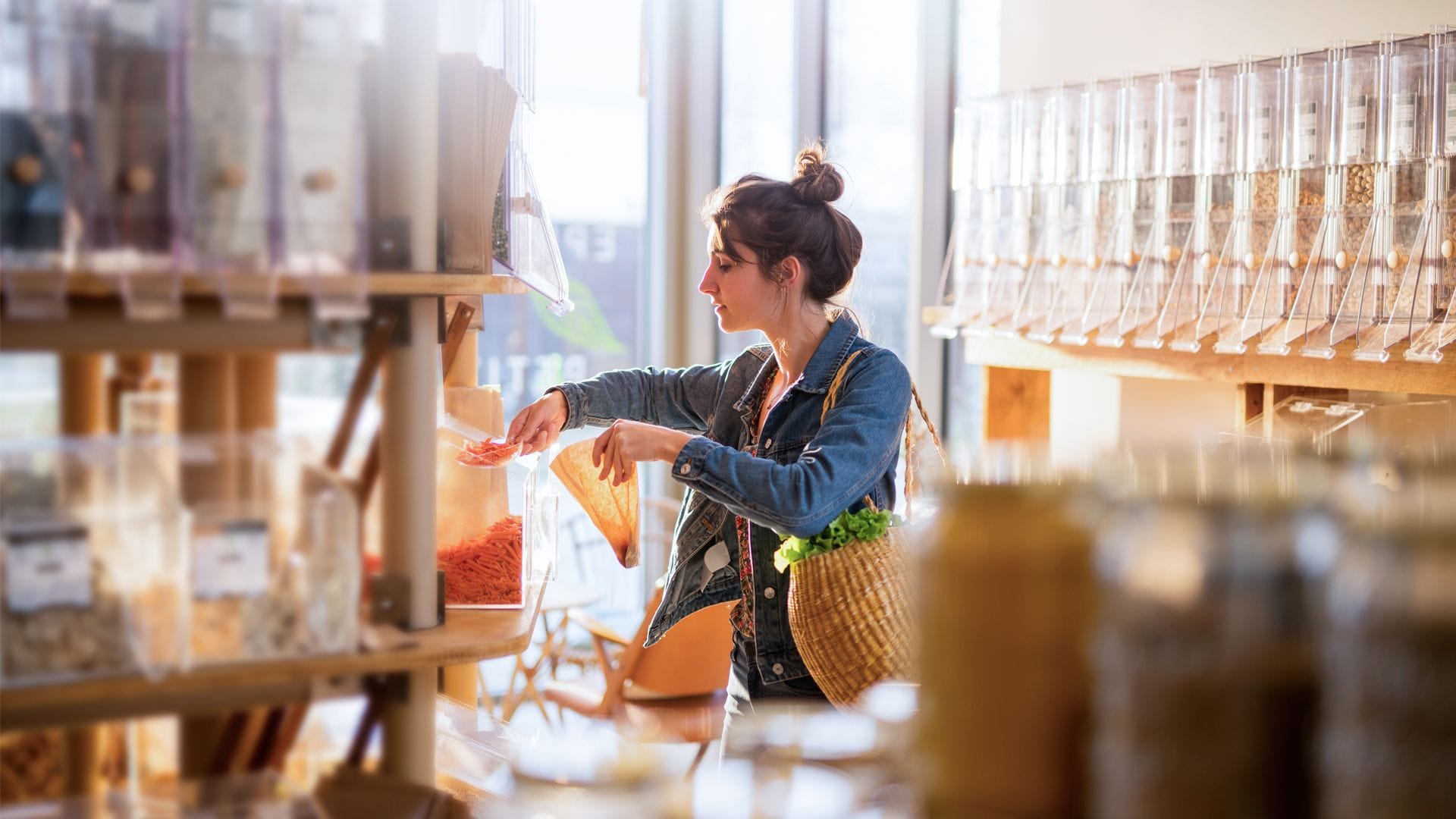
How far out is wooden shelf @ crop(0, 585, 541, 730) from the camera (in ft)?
3.58

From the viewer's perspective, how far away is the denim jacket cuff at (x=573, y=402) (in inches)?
95.4

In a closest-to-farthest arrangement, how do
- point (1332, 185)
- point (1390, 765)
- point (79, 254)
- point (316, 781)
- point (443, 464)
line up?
point (1390, 765) → point (79, 254) → point (316, 781) → point (443, 464) → point (1332, 185)

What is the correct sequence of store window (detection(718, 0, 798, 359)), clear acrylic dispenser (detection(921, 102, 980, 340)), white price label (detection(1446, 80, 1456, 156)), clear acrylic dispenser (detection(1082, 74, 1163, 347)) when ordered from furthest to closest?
store window (detection(718, 0, 798, 359)) → clear acrylic dispenser (detection(921, 102, 980, 340)) → clear acrylic dispenser (detection(1082, 74, 1163, 347)) → white price label (detection(1446, 80, 1456, 156))

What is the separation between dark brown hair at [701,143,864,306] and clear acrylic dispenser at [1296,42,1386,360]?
0.91m

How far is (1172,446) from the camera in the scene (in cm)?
81

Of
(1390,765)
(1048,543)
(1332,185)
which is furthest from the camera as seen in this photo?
(1332,185)

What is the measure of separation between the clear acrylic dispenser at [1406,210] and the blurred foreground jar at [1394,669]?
1747 mm

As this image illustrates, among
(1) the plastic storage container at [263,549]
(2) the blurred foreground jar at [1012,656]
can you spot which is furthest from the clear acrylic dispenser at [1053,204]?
(2) the blurred foreground jar at [1012,656]

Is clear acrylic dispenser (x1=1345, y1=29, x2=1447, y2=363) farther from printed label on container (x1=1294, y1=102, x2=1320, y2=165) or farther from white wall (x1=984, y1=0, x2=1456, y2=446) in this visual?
white wall (x1=984, y1=0, x2=1456, y2=446)

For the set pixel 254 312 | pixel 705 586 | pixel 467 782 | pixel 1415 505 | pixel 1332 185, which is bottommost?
pixel 467 782

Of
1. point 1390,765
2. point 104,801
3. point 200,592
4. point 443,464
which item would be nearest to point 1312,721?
point 1390,765

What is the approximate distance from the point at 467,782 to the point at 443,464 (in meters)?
0.47

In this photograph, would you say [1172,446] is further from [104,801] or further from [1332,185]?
[1332,185]

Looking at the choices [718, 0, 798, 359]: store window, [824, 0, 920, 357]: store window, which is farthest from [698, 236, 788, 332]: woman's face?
[718, 0, 798, 359]: store window
